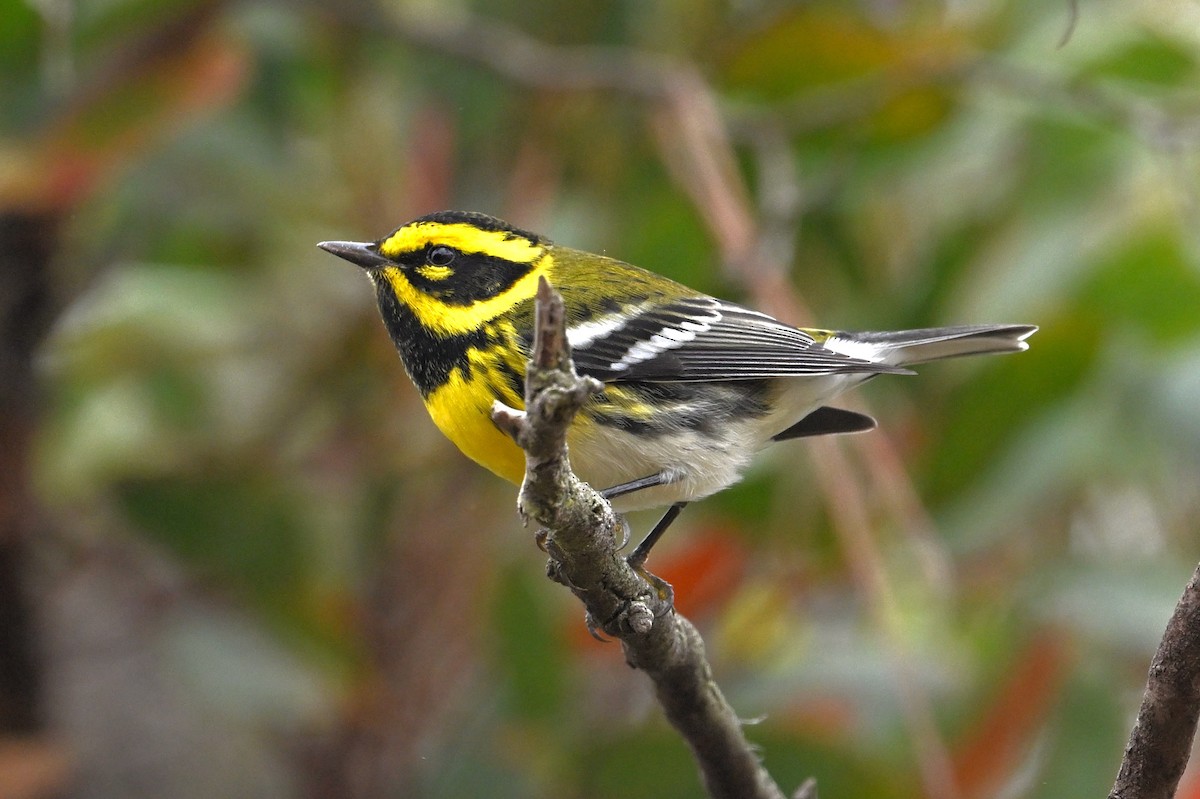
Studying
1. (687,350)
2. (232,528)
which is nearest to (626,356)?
(687,350)

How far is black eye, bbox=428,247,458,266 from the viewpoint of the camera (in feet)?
8.41

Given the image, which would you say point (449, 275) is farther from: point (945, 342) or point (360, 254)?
point (945, 342)

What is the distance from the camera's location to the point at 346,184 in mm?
3633

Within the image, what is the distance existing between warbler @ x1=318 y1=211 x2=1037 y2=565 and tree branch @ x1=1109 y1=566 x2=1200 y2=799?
893mm

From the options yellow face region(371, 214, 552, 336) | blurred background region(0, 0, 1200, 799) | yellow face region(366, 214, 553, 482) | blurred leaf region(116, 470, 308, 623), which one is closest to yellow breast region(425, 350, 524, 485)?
yellow face region(366, 214, 553, 482)

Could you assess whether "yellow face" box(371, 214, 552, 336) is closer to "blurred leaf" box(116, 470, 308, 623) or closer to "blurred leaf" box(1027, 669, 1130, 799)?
"blurred leaf" box(116, 470, 308, 623)

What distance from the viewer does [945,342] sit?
8.52ft

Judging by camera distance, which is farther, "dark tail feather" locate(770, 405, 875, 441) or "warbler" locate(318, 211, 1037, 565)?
"dark tail feather" locate(770, 405, 875, 441)

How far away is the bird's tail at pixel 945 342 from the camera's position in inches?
100

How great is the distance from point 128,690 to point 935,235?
2.53m

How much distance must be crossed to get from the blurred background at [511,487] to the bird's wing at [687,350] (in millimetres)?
241

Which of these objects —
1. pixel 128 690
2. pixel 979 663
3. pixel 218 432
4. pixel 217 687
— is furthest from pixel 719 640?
pixel 128 690

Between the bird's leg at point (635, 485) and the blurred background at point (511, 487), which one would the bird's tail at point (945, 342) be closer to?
the blurred background at point (511, 487)

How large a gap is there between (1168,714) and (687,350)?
1.22m
